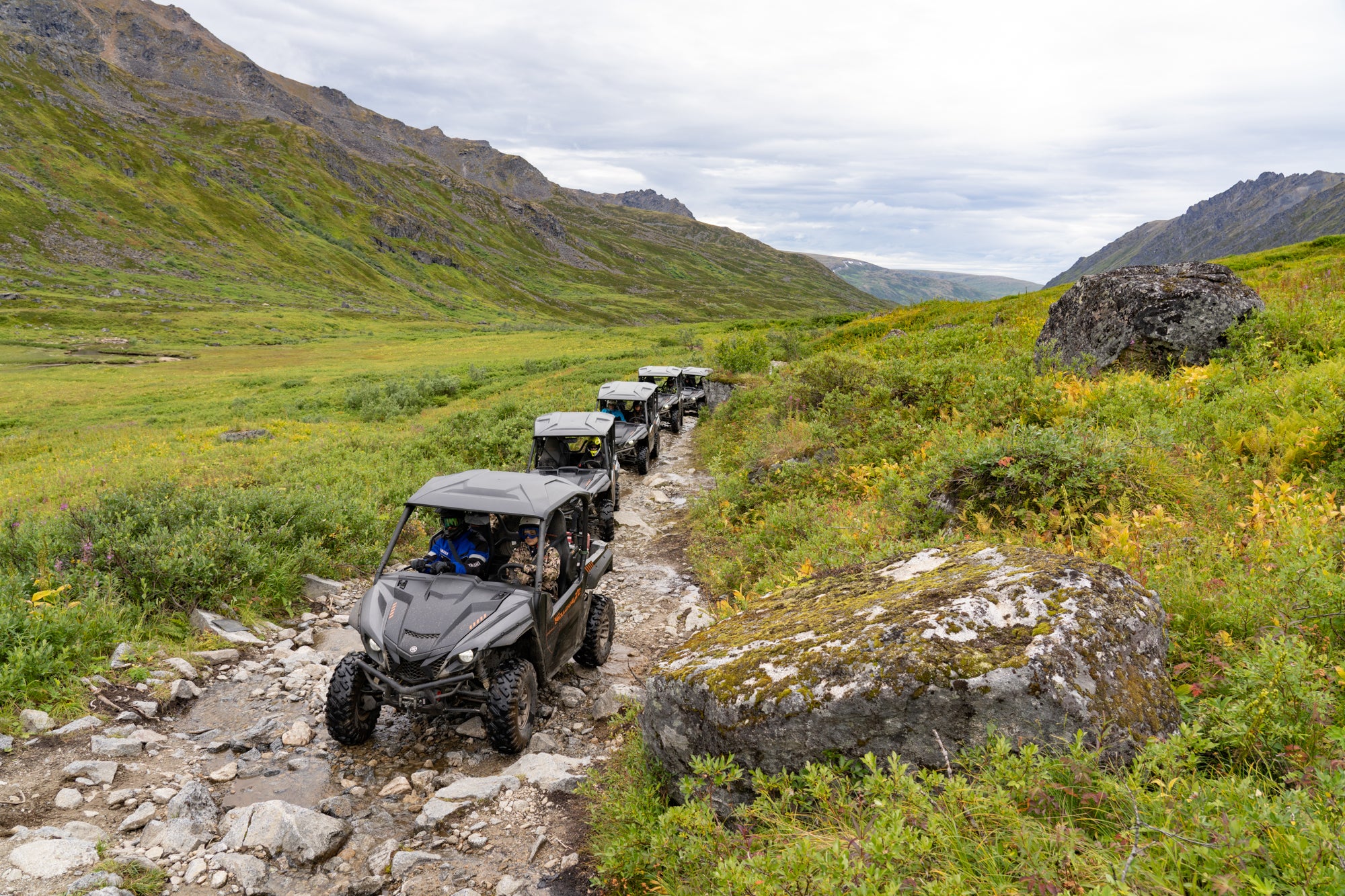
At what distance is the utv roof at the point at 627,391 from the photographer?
17.4 m

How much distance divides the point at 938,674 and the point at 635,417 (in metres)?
14.9

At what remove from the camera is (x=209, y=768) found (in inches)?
214

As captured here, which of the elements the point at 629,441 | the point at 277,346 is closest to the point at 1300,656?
the point at 629,441

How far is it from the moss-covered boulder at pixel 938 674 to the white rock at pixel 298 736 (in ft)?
11.6

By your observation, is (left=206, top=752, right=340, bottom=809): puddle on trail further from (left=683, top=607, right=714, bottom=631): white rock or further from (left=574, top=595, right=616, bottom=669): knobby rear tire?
(left=683, top=607, right=714, bottom=631): white rock

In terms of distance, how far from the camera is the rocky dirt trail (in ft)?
14.0

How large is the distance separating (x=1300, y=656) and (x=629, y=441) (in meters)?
13.7

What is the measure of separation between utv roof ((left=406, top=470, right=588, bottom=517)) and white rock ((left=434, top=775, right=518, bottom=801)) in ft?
7.61

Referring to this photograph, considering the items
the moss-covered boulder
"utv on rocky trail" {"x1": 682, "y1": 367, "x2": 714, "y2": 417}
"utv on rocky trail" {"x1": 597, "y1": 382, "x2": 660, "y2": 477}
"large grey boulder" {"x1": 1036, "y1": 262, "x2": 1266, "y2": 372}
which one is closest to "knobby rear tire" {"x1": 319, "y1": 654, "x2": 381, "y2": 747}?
the moss-covered boulder

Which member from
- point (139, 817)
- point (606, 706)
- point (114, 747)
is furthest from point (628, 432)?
point (139, 817)

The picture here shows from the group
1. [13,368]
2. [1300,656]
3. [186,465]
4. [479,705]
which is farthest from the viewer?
[13,368]

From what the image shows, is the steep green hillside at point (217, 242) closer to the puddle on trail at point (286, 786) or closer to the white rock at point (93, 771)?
the white rock at point (93, 771)

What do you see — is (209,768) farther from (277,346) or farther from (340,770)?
(277,346)

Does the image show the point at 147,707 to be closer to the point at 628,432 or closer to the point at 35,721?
the point at 35,721
